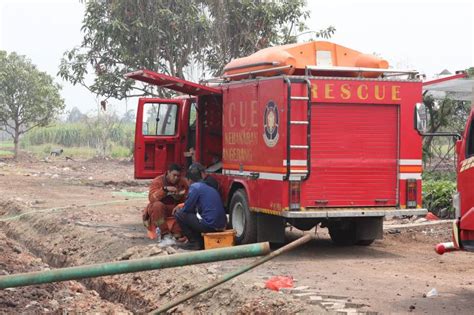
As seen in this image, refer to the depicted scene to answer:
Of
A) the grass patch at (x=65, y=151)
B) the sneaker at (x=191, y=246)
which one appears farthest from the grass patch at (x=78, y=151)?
the sneaker at (x=191, y=246)

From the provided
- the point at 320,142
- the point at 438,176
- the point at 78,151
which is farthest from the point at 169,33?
the point at 78,151

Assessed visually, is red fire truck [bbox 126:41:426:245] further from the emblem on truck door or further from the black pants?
the black pants

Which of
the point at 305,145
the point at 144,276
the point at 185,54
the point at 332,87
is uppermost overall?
the point at 185,54

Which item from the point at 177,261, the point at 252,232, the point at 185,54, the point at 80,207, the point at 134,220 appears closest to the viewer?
the point at 177,261

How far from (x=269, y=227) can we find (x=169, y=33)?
13.3 meters

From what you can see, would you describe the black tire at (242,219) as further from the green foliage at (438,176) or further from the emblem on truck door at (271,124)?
Answer: the green foliage at (438,176)

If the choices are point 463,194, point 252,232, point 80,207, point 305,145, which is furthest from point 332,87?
point 80,207

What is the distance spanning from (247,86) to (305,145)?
5.10 ft

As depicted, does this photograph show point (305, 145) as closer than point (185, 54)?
Yes

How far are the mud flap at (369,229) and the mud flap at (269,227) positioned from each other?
4.26ft

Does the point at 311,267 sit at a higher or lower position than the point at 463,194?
lower

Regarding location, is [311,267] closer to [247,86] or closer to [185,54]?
[247,86]

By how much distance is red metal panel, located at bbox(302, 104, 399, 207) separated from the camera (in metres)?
11.0

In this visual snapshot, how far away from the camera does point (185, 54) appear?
24.8 meters
